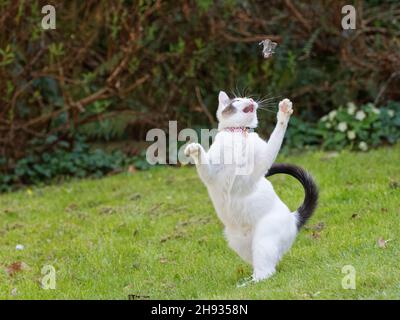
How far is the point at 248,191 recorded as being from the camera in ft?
16.2

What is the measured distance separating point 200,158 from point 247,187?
0.42 metres

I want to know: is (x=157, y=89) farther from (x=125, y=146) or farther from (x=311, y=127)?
(x=311, y=127)

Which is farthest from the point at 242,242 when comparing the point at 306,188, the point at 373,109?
the point at 373,109

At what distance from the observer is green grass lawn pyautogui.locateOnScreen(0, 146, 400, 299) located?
496 cm

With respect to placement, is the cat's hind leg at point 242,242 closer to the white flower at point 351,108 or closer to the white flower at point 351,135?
the white flower at point 351,135

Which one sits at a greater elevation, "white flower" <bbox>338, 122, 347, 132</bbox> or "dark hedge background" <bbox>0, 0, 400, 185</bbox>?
"dark hedge background" <bbox>0, 0, 400, 185</bbox>

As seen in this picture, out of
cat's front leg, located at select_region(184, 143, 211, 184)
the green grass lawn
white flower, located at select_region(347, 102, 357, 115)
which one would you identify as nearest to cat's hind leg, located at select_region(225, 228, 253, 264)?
the green grass lawn

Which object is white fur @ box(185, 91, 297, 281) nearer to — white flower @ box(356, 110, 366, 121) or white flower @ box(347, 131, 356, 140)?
white flower @ box(347, 131, 356, 140)

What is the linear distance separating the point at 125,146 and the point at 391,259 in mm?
5645

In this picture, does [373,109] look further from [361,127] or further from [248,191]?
[248,191]

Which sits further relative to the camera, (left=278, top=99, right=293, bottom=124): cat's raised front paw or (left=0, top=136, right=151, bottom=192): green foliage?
(left=0, top=136, right=151, bottom=192): green foliage

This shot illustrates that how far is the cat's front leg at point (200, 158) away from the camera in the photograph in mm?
4574

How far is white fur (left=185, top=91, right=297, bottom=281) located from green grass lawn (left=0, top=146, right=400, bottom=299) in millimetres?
207

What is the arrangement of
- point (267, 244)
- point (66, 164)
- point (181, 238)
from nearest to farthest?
1. point (267, 244)
2. point (181, 238)
3. point (66, 164)
